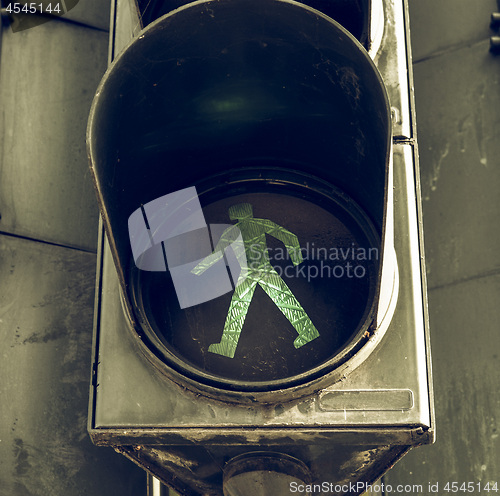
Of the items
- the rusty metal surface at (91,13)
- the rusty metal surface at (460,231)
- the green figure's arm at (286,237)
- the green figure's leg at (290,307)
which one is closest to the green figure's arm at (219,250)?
the green figure's arm at (286,237)

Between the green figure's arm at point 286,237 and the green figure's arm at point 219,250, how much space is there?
0.13 metres

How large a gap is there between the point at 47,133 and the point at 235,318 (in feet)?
5.56

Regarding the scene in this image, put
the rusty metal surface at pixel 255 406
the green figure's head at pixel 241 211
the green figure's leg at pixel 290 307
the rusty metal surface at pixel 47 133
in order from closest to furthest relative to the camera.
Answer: the rusty metal surface at pixel 255 406 < the green figure's leg at pixel 290 307 < the green figure's head at pixel 241 211 < the rusty metal surface at pixel 47 133

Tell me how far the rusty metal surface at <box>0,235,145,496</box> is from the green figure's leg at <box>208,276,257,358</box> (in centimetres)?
100

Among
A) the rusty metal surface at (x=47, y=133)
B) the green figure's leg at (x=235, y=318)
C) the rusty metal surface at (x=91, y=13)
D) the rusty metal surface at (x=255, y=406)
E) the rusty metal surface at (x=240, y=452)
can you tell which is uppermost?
the rusty metal surface at (x=91, y=13)

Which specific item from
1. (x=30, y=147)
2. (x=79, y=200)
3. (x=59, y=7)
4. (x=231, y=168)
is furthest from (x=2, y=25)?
(x=231, y=168)

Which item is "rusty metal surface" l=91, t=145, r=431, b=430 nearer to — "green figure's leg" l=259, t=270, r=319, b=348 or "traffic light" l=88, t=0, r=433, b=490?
"traffic light" l=88, t=0, r=433, b=490

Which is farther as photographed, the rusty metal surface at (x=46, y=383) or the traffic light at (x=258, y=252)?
the rusty metal surface at (x=46, y=383)

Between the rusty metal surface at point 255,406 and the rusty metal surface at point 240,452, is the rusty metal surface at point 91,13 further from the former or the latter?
Result: the rusty metal surface at point 240,452

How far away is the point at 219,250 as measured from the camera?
12.9 ft

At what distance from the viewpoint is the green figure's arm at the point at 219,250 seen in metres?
3.88

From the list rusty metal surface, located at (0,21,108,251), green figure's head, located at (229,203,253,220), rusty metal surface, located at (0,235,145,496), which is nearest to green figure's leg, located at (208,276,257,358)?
green figure's head, located at (229,203,253,220)

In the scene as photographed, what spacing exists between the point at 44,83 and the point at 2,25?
39 centimetres

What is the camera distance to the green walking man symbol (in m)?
3.64
